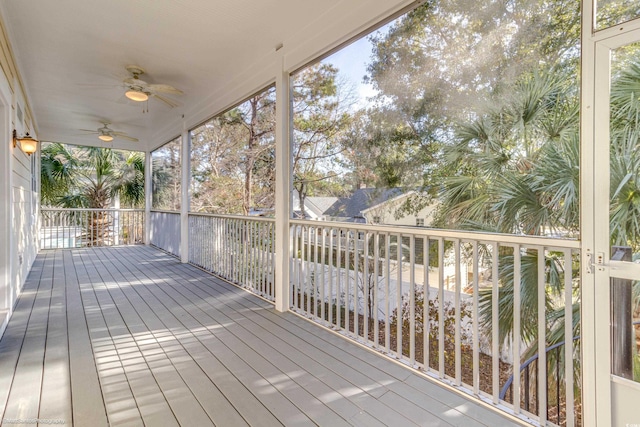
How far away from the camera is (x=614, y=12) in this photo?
4.46 ft

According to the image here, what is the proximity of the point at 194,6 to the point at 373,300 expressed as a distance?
2813mm

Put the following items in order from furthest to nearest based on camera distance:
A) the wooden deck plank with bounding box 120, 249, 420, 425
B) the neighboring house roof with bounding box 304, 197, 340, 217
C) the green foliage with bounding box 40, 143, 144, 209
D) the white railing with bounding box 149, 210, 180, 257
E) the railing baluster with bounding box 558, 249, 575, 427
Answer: the green foliage with bounding box 40, 143, 144, 209
the white railing with bounding box 149, 210, 180, 257
the neighboring house roof with bounding box 304, 197, 340, 217
the wooden deck plank with bounding box 120, 249, 420, 425
the railing baluster with bounding box 558, 249, 575, 427

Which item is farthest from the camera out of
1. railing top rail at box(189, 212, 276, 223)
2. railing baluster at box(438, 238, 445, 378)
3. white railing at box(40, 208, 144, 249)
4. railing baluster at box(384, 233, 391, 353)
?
white railing at box(40, 208, 144, 249)

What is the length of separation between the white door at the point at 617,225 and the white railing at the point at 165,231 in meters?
6.51

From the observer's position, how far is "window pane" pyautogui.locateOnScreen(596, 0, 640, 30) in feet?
4.28

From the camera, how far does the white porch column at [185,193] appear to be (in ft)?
18.8

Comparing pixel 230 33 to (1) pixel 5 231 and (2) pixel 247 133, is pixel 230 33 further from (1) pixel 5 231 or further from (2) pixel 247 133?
(1) pixel 5 231

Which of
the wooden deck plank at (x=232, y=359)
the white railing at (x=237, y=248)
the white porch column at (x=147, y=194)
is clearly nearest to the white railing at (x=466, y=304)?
the wooden deck plank at (x=232, y=359)

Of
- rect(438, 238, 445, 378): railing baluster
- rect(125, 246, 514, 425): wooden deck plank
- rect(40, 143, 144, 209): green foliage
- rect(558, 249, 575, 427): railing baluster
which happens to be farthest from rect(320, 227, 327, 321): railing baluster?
rect(40, 143, 144, 209): green foliage

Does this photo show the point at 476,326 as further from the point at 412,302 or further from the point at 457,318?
the point at 412,302

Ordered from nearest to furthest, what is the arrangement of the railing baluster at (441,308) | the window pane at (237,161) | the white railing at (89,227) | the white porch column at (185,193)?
1. the railing baluster at (441,308)
2. the window pane at (237,161)
3. the white porch column at (185,193)
4. the white railing at (89,227)

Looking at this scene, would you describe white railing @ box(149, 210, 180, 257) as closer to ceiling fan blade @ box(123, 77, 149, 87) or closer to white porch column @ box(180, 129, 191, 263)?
white porch column @ box(180, 129, 191, 263)

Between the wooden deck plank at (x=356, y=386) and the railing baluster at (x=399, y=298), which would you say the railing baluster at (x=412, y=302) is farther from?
the wooden deck plank at (x=356, y=386)

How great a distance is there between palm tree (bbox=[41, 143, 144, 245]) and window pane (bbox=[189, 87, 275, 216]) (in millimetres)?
4023
